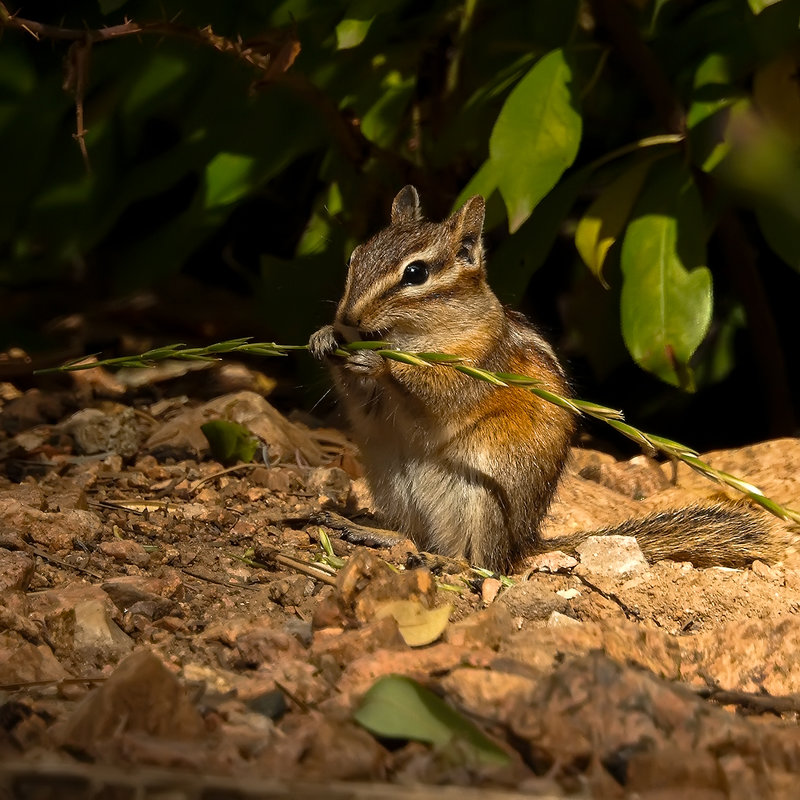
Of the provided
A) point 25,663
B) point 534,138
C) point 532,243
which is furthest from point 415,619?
point 532,243

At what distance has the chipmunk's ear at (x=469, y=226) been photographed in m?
4.66

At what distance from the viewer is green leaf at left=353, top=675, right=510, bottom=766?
216 centimetres

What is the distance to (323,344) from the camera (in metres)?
4.38

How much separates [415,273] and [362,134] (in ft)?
4.58

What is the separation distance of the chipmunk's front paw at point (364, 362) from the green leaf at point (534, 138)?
32.9 inches

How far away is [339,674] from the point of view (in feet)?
8.64

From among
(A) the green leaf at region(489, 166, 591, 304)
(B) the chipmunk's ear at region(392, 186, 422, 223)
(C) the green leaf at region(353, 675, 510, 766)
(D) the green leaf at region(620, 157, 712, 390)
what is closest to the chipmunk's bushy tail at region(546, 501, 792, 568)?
(D) the green leaf at region(620, 157, 712, 390)

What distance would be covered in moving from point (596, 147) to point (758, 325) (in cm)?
137

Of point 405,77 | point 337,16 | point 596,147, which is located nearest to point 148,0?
point 337,16

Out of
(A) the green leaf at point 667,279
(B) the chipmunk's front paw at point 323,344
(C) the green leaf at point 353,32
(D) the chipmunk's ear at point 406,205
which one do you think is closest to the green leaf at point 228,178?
(D) the chipmunk's ear at point 406,205

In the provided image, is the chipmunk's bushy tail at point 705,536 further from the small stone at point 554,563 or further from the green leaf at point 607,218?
the green leaf at point 607,218

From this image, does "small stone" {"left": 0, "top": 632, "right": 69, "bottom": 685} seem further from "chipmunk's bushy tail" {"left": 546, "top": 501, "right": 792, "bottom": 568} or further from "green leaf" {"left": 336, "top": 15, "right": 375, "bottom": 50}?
"green leaf" {"left": 336, "top": 15, "right": 375, "bottom": 50}

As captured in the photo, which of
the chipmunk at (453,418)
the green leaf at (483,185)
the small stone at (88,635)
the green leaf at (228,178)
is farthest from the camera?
the green leaf at (228,178)

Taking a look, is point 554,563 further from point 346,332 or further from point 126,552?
point 126,552
